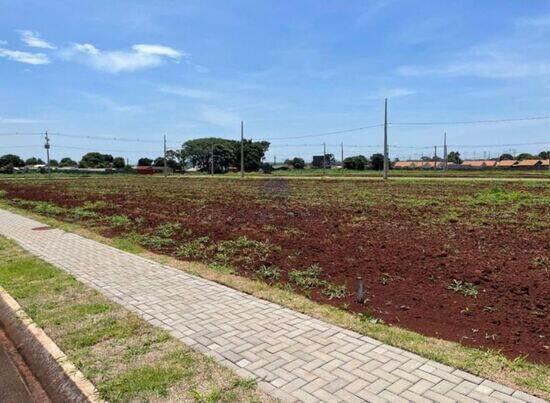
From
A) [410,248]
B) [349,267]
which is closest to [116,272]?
[349,267]

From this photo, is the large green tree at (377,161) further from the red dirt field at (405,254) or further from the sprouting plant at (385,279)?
the sprouting plant at (385,279)

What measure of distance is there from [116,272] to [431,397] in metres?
5.56

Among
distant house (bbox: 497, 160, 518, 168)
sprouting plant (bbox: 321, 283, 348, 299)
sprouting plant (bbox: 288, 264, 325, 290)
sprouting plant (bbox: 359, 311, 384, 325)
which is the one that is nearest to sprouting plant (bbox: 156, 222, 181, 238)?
sprouting plant (bbox: 288, 264, 325, 290)

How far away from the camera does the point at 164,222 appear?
521 inches

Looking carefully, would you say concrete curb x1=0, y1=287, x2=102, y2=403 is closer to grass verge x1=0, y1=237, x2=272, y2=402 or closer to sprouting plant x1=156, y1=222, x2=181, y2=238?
grass verge x1=0, y1=237, x2=272, y2=402

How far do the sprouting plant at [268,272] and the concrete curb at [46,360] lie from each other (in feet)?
10.7

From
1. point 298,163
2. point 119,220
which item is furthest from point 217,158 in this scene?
point 119,220

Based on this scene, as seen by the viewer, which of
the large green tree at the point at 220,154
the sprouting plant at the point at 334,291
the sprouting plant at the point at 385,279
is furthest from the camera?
the large green tree at the point at 220,154

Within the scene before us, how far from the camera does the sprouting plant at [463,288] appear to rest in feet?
18.9

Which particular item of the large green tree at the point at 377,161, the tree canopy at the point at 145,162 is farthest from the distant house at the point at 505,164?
the tree canopy at the point at 145,162

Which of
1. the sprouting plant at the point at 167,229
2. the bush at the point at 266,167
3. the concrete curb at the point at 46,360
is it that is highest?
the bush at the point at 266,167

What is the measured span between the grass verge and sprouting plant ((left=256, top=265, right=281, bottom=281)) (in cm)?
234

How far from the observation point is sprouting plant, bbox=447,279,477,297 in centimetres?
575

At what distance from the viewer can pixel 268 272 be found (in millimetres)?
7160
